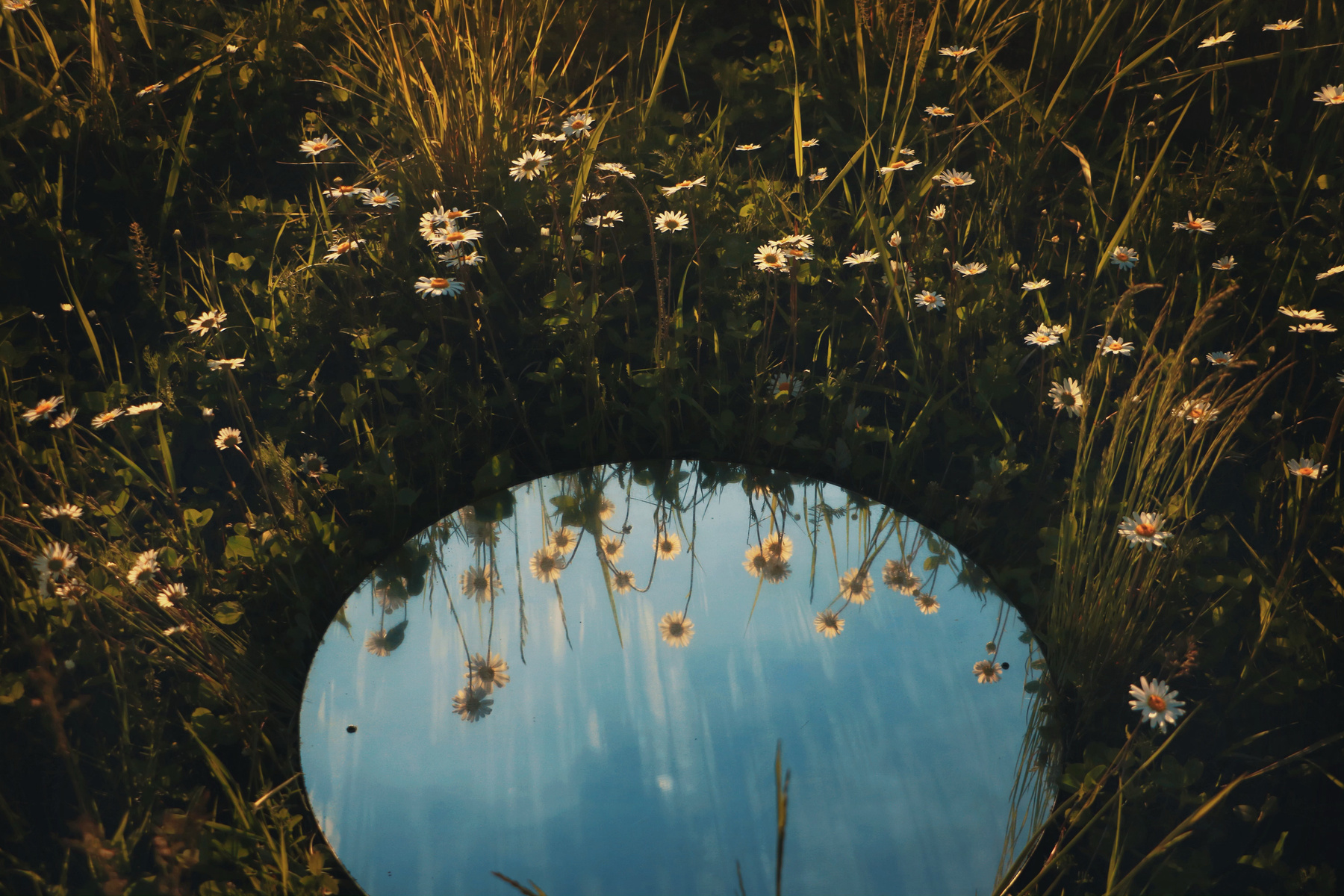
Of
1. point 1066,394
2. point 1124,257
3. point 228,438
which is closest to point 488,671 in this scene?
point 228,438

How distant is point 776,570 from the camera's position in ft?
5.72

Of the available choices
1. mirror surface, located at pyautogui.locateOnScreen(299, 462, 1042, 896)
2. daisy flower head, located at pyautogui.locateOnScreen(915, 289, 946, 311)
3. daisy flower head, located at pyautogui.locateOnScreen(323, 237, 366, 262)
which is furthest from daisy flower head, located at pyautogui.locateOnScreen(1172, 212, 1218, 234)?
daisy flower head, located at pyautogui.locateOnScreen(323, 237, 366, 262)

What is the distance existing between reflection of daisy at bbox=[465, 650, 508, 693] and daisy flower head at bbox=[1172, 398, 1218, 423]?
1.16 meters

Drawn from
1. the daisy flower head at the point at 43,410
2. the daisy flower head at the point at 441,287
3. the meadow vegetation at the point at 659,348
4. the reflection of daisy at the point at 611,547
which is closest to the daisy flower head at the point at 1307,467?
the meadow vegetation at the point at 659,348

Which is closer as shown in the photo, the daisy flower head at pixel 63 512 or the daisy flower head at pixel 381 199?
the daisy flower head at pixel 63 512

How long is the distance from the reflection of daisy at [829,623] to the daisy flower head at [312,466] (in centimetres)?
110

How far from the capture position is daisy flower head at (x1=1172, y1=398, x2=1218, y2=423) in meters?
1.37

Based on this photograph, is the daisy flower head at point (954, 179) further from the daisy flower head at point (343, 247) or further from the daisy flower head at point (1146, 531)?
the daisy flower head at point (343, 247)

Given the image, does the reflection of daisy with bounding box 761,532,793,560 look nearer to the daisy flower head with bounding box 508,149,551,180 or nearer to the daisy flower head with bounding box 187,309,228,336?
the daisy flower head with bounding box 508,149,551,180

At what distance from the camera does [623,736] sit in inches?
57.5

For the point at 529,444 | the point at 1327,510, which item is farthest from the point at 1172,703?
the point at 529,444

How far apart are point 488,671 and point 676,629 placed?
337 mm

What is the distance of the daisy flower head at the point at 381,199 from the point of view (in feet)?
7.06

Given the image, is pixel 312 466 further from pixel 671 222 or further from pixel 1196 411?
pixel 1196 411
